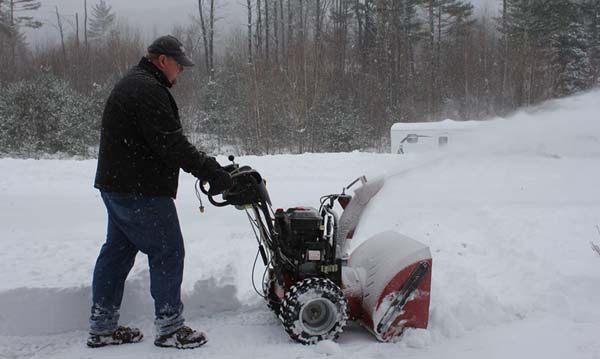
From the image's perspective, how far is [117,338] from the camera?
12.5ft

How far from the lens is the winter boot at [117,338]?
3.78 meters

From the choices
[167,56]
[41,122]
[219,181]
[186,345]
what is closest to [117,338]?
[186,345]

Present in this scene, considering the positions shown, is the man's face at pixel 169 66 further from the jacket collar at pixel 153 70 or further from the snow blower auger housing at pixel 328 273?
the snow blower auger housing at pixel 328 273

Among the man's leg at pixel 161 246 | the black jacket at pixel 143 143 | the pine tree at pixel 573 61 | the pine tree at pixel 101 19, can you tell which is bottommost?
the man's leg at pixel 161 246

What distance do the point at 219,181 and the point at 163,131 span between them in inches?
19.8

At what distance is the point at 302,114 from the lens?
25.1m

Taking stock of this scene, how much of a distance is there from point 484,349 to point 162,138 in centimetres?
258

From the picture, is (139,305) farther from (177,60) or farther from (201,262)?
(177,60)

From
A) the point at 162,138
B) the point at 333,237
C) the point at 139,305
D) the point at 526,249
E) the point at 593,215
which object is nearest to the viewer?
the point at 162,138

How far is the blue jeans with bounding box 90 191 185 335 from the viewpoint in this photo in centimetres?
365

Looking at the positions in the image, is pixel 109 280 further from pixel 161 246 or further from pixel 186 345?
pixel 186 345

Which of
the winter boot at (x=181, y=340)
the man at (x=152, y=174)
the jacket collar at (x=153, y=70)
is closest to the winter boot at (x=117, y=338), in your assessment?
the man at (x=152, y=174)

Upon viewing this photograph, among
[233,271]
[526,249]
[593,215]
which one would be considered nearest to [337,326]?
[233,271]

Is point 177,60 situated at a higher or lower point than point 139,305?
higher
